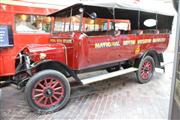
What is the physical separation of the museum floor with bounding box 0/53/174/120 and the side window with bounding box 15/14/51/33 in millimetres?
1841

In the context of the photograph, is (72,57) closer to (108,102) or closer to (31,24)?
(108,102)

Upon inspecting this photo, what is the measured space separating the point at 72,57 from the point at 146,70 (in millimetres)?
2528

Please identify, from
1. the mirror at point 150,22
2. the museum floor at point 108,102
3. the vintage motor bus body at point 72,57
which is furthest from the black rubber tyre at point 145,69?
the mirror at point 150,22

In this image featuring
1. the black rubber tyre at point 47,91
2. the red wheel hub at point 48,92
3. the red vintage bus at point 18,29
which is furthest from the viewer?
the red vintage bus at point 18,29

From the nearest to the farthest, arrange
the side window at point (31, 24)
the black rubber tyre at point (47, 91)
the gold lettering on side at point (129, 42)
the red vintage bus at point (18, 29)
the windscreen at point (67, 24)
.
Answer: the black rubber tyre at point (47, 91) < the windscreen at point (67, 24) < the gold lettering on side at point (129, 42) < the red vintage bus at point (18, 29) < the side window at point (31, 24)

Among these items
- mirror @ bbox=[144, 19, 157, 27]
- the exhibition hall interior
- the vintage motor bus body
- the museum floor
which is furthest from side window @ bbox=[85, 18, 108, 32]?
the museum floor

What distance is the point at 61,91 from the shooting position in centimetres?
366

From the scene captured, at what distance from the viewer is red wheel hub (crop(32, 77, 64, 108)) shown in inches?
137

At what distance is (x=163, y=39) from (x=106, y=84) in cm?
231

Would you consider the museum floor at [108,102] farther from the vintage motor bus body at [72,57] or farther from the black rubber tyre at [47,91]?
the vintage motor bus body at [72,57]

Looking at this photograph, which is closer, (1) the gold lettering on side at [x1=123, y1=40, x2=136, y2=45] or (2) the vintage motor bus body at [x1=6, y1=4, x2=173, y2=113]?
(2) the vintage motor bus body at [x1=6, y1=4, x2=173, y2=113]

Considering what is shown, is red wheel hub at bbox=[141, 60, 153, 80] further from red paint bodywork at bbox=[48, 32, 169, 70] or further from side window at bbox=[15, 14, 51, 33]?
side window at bbox=[15, 14, 51, 33]

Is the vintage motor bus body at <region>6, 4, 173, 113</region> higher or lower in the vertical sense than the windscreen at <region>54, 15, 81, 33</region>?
lower

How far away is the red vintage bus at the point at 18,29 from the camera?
512 cm
